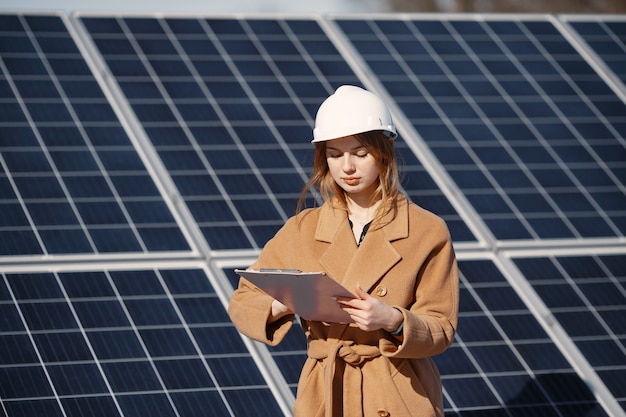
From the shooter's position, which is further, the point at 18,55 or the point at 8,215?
the point at 18,55

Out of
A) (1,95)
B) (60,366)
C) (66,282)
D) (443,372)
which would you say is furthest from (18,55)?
(443,372)

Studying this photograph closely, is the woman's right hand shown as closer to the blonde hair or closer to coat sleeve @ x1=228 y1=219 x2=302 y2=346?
coat sleeve @ x1=228 y1=219 x2=302 y2=346

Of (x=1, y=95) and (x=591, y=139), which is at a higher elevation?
(x=1, y=95)

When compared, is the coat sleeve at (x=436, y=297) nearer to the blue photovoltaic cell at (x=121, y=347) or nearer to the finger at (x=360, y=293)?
the finger at (x=360, y=293)

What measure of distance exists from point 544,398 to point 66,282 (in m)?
3.32

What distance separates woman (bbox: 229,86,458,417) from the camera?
541 centimetres

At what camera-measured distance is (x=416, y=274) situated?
5.48m

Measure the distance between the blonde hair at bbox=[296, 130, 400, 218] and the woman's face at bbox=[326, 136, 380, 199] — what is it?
0.03 metres

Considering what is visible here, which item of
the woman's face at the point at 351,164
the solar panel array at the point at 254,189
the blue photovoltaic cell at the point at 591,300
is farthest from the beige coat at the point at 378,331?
the blue photovoltaic cell at the point at 591,300

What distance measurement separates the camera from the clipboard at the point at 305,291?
4.97 meters

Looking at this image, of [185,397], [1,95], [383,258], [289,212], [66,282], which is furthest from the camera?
[1,95]

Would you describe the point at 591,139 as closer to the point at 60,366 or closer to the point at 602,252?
the point at 602,252

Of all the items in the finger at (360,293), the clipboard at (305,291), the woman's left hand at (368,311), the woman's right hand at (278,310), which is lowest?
the woman's left hand at (368,311)

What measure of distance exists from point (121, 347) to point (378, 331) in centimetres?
296
